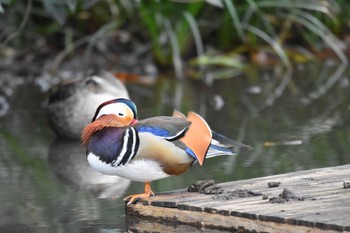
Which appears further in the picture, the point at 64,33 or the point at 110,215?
the point at 64,33

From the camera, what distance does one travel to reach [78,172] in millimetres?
7332

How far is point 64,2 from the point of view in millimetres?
9352

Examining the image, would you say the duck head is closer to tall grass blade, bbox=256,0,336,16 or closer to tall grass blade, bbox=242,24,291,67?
tall grass blade, bbox=242,24,291,67

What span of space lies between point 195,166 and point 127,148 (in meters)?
A: 2.05

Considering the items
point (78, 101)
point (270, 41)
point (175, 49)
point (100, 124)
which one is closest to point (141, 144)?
point (100, 124)

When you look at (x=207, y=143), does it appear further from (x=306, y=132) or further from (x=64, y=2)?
(x=64, y=2)

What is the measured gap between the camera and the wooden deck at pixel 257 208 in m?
4.80

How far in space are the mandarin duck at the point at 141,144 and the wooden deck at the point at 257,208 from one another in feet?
0.59

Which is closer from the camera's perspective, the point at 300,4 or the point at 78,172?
the point at 78,172

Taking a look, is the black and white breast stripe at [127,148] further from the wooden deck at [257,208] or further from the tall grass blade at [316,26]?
the tall grass blade at [316,26]

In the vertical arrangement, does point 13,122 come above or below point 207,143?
above

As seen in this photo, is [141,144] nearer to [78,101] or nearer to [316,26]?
[78,101]

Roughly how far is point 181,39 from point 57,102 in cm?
486

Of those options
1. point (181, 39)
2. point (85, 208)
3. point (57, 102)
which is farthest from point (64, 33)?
point (85, 208)
